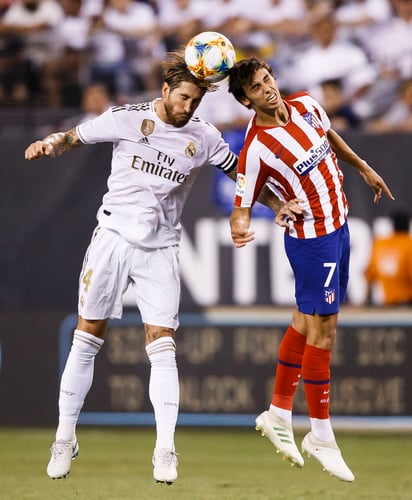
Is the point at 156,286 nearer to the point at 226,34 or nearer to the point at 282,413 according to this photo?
the point at 282,413

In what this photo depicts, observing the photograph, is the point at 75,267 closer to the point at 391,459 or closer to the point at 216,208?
the point at 216,208

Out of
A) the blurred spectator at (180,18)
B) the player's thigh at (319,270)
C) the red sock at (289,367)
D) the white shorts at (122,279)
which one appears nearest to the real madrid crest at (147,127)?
the white shorts at (122,279)

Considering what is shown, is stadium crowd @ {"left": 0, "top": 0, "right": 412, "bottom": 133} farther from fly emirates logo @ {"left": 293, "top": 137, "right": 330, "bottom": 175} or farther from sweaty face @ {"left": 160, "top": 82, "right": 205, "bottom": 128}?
sweaty face @ {"left": 160, "top": 82, "right": 205, "bottom": 128}

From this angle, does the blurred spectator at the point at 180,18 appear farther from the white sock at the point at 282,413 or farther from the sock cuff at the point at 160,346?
the sock cuff at the point at 160,346

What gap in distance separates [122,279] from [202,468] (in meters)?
2.32

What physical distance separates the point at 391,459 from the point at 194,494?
2579 millimetres

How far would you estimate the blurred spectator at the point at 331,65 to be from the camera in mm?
11602

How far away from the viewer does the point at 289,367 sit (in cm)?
696

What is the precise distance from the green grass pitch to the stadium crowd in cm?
349

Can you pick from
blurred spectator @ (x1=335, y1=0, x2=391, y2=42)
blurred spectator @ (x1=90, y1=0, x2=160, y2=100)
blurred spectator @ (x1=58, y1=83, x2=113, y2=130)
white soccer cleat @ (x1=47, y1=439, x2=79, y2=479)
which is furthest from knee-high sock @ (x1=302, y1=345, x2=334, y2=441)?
blurred spectator @ (x1=335, y1=0, x2=391, y2=42)

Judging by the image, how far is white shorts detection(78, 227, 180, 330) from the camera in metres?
6.57

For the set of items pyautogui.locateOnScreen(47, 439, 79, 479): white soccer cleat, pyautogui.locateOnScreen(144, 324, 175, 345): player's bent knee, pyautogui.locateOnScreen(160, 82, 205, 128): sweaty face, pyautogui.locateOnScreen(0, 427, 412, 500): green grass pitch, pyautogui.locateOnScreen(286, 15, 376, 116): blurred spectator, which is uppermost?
pyautogui.locateOnScreen(286, 15, 376, 116): blurred spectator

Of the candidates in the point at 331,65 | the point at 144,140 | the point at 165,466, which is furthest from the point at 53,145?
the point at 331,65

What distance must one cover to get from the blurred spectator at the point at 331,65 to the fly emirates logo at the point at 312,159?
505cm
